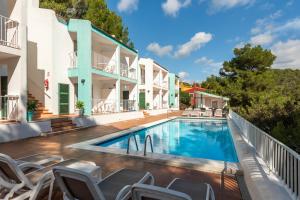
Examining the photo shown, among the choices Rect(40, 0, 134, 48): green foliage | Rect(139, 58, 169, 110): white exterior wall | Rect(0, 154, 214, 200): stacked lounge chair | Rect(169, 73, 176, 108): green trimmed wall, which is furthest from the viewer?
Rect(169, 73, 176, 108): green trimmed wall

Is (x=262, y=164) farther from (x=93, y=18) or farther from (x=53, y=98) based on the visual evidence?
(x=93, y=18)

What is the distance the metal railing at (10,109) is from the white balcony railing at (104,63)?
31.0ft

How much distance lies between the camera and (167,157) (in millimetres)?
6441

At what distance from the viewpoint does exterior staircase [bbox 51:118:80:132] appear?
1189 cm

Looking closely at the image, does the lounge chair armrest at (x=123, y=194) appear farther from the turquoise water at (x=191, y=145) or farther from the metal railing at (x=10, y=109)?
the metal railing at (x=10, y=109)

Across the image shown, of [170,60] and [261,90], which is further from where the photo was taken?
[170,60]

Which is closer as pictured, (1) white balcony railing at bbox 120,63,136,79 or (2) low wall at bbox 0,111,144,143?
(2) low wall at bbox 0,111,144,143

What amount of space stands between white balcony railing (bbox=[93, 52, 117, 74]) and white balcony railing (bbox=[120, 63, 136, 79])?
1.76 m

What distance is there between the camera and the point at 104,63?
1970 centimetres

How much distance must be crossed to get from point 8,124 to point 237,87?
69.6ft

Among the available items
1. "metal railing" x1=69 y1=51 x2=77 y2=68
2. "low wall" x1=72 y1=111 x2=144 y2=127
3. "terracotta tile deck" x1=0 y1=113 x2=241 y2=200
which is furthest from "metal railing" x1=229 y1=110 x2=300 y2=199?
"metal railing" x1=69 y1=51 x2=77 y2=68

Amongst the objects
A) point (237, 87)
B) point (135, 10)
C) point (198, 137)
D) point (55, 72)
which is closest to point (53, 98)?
point (55, 72)

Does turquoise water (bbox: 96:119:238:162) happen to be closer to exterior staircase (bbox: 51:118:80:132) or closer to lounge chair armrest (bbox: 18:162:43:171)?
exterior staircase (bbox: 51:118:80:132)

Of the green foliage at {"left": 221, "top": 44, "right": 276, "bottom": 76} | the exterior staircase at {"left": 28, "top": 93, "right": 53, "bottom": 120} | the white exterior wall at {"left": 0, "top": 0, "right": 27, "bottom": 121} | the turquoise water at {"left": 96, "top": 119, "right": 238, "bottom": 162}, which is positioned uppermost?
the green foliage at {"left": 221, "top": 44, "right": 276, "bottom": 76}
